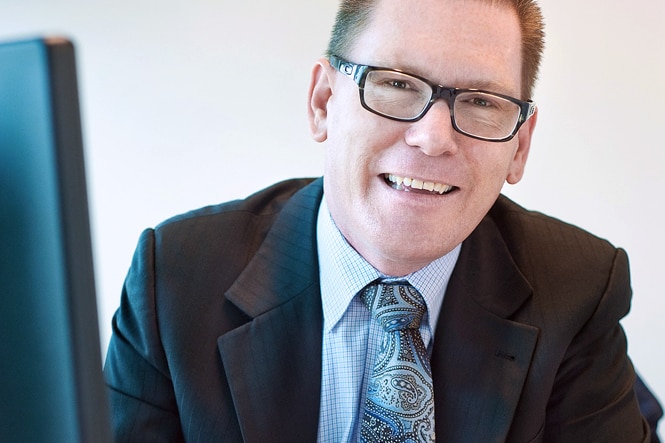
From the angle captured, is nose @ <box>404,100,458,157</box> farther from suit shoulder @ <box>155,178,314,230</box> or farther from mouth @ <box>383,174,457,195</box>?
suit shoulder @ <box>155,178,314,230</box>

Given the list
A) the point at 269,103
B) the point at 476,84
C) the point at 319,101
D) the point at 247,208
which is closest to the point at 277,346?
the point at 247,208

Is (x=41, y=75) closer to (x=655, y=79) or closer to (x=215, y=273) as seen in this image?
(x=215, y=273)

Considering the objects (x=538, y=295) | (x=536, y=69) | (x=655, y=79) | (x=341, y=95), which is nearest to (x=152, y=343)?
(x=341, y=95)

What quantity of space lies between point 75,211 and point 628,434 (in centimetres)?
127

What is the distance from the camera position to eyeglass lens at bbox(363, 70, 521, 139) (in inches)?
53.2

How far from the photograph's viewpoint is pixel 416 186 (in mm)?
1354

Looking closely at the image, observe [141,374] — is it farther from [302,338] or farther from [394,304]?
[394,304]

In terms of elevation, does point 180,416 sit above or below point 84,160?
below

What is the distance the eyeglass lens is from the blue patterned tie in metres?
0.31

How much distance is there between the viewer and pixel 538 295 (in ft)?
5.24

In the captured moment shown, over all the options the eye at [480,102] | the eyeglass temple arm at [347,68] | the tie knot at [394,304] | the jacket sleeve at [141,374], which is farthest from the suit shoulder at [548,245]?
the jacket sleeve at [141,374]

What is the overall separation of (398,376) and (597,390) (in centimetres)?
41

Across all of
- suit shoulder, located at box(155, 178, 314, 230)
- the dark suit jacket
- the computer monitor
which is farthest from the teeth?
the computer monitor

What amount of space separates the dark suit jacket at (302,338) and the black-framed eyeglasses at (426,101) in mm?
325
